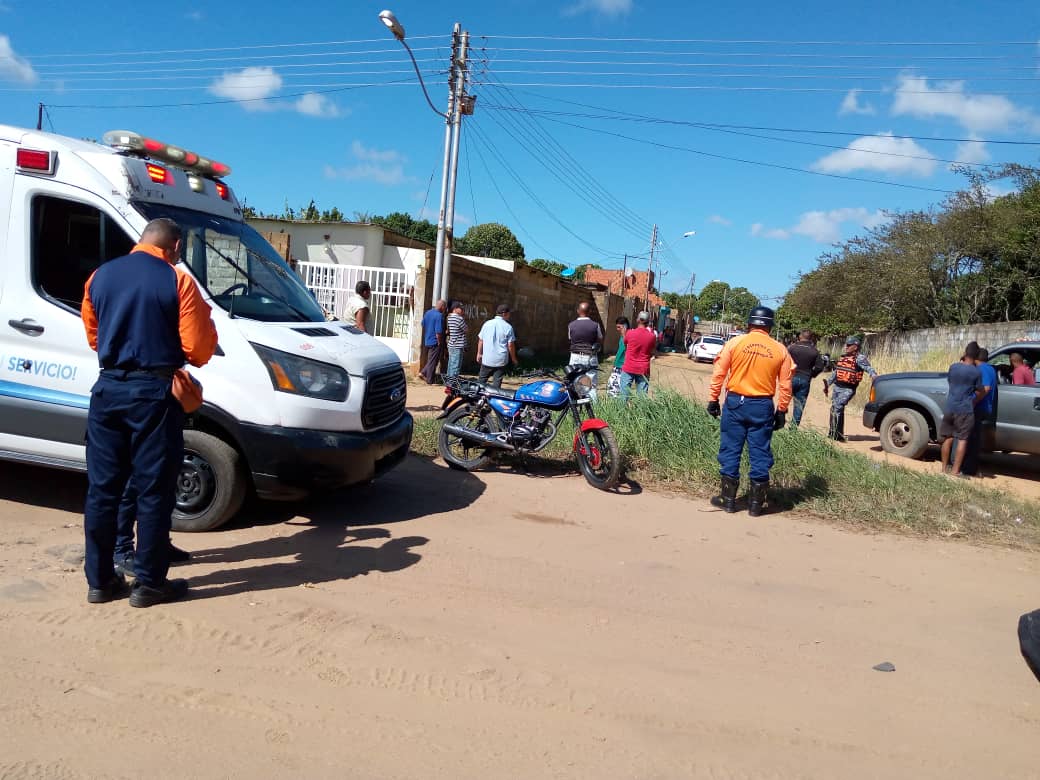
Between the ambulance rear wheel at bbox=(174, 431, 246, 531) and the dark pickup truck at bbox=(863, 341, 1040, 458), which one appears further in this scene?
the dark pickup truck at bbox=(863, 341, 1040, 458)

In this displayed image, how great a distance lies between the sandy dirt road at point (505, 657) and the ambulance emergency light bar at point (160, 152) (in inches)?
101

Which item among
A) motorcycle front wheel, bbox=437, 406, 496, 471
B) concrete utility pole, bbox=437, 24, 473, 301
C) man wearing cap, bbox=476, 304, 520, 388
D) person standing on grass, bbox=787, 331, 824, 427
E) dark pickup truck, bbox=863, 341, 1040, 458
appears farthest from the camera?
concrete utility pole, bbox=437, 24, 473, 301

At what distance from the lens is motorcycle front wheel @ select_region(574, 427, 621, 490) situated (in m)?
6.82

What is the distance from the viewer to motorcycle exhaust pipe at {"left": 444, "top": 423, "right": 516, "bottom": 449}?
7.17 metres

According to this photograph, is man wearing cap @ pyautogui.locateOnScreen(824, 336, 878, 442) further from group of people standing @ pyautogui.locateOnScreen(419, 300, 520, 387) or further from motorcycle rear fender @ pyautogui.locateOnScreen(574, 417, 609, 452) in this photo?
motorcycle rear fender @ pyautogui.locateOnScreen(574, 417, 609, 452)

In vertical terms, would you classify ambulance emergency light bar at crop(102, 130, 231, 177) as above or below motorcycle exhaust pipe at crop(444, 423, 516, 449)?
above

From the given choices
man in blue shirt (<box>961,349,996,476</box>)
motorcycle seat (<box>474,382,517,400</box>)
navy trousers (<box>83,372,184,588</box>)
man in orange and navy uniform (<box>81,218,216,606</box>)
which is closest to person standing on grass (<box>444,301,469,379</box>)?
motorcycle seat (<box>474,382,517,400</box>)

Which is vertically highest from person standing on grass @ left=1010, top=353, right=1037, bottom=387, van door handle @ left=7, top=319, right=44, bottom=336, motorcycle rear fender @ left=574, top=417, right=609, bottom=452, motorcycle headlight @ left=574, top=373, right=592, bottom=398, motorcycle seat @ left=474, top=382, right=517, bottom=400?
person standing on grass @ left=1010, top=353, right=1037, bottom=387

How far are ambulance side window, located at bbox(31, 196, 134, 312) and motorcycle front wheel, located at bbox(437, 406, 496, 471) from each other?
3384 mm

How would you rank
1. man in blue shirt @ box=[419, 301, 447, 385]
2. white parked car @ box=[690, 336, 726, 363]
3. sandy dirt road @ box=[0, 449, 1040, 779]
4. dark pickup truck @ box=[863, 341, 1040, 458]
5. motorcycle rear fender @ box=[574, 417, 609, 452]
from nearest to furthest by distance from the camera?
1. sandy dirt road @ box=[0, 449, 1040, 779]
2. motorcycle rear fender @ box=[574, 417, 609, 452]
3. dark pickup truck @ box=[863, 341, 1040, 458]
4. man in blue shirt @ box=[419, 301, 447, 385]
5. white parked car @ box=[690, 336, 726, 363]

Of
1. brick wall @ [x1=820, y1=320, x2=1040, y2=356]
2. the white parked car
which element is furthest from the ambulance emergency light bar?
the white parked car

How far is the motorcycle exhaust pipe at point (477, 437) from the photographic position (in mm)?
7172

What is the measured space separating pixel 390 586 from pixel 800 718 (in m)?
2.27

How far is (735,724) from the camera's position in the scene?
3188mm
